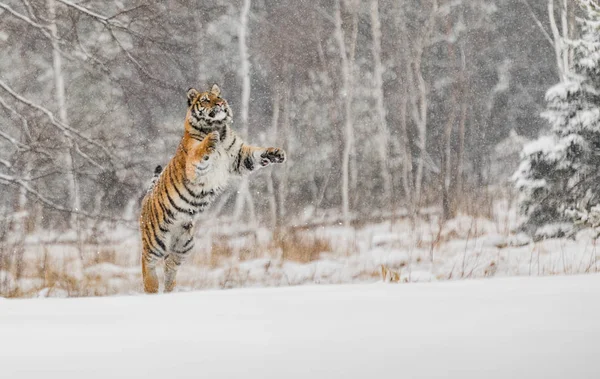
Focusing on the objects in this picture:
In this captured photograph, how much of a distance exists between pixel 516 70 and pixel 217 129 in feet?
45.7

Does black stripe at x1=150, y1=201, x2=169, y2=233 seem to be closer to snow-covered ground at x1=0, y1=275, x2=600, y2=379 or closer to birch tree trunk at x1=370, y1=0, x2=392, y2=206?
snow-covered ground at x1=0, y1=275, x2=600, y2=379

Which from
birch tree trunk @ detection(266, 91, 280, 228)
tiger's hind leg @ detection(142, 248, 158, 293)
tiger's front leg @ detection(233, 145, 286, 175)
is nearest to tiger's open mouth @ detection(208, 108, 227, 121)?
tiger's front leg @ detection(233, 145, 286, 175)

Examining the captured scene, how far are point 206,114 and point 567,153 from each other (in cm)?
490

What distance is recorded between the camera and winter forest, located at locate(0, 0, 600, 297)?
10102 millimetres

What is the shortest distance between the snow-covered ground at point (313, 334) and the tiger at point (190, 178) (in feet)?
10.1

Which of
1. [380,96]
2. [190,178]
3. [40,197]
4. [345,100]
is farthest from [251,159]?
[345,100]

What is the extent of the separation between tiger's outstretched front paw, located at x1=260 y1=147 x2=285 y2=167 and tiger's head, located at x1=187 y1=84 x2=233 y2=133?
0.61 m

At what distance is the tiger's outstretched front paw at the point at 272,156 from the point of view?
6.01m

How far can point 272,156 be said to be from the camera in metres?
6.10

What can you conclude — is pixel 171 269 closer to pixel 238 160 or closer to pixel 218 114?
pixel 238 160

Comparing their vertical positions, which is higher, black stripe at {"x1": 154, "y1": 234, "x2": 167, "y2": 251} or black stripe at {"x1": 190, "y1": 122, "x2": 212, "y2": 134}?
black stripe at {"x1": 190, "y1": 122, "x2": 212, "y2": 134}

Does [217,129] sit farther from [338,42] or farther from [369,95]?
[369,95]

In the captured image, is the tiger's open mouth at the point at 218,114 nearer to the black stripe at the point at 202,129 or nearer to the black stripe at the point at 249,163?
the black stripe at the point at 202,129

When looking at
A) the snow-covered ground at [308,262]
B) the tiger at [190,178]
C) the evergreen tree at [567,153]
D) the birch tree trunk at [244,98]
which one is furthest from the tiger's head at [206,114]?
the birch tree trunk at [244,98]
